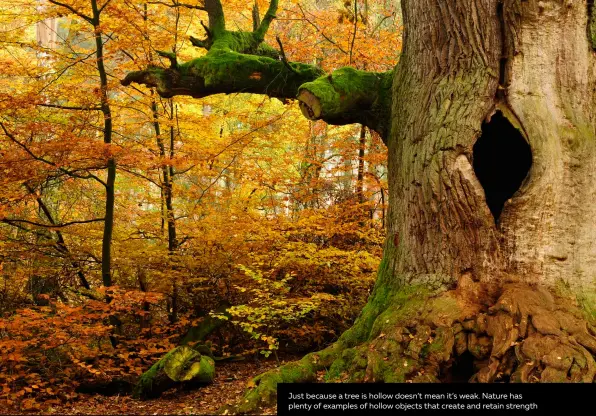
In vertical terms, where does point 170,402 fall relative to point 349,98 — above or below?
below

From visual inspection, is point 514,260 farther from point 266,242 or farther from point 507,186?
point 266,242

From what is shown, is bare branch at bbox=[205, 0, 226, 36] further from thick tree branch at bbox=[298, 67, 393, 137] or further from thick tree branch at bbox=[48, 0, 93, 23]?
thick tree branch at bbox=[298, 67, 393, 137]

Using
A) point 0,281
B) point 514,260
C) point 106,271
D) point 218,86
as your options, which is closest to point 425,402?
point 514,260

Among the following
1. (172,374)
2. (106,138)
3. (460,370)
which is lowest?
(172,374)

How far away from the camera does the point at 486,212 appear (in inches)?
154

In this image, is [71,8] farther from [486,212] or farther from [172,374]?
[486,212]

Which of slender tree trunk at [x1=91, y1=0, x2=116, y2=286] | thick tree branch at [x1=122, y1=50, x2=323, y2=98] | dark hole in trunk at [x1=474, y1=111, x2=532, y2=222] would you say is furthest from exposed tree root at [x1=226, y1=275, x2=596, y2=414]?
slender tree trunk at [x1=91, y1=0, x2=116, y2=286]

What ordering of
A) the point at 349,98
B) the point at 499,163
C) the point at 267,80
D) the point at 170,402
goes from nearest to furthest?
the point at 499,163, the point at 349,98, the point at 170,402, the point at 267,80

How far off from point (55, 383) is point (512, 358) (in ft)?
21.5

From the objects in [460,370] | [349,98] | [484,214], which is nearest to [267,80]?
[349,98]

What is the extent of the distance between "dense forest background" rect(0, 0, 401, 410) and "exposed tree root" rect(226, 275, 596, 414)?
106 inches

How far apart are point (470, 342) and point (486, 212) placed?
1.05 metres

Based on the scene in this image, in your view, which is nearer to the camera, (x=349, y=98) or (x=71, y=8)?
(x=349, y=98)

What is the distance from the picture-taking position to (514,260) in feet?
12.7
